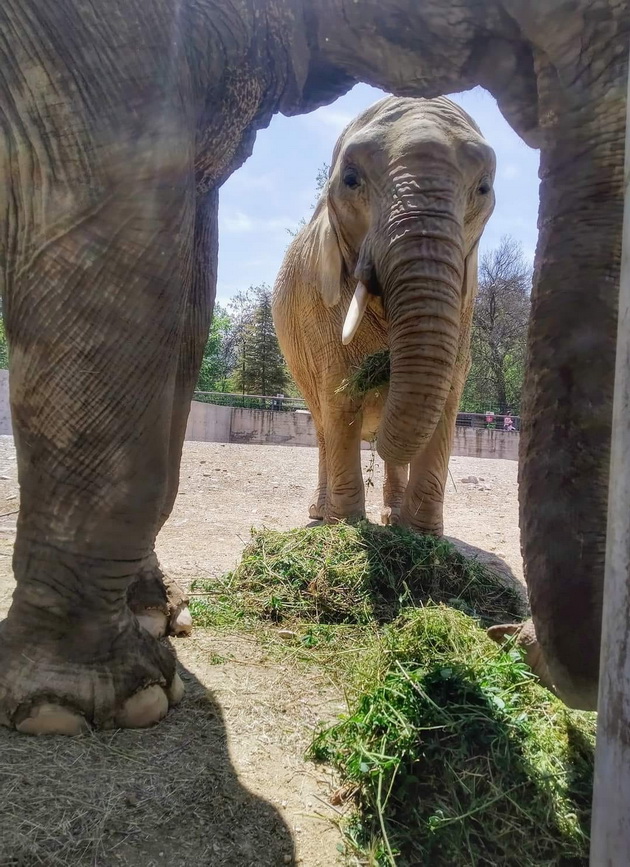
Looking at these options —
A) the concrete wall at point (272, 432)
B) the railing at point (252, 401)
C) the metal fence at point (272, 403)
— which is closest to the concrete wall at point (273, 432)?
the concrete wall at point (272, 432)

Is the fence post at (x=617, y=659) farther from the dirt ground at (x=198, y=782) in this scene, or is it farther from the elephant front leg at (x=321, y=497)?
the elephant front leg at (x=321, y=497)

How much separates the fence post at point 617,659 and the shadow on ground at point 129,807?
0.91m

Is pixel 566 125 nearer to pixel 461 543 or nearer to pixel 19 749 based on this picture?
pixel 19 749

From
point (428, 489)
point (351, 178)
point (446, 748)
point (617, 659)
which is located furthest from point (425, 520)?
point (617, 659)

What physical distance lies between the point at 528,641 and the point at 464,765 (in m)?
0.55

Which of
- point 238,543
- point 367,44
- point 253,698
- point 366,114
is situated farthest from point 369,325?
point 253,698

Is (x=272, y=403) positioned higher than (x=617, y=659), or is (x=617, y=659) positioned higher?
(x=272, y=403)

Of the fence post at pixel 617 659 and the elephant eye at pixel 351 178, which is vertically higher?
the elephant eye at pixel 351 178

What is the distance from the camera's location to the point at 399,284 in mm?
3859

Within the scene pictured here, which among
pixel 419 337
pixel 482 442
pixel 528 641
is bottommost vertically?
pixel 528 641

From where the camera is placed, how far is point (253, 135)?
274cm

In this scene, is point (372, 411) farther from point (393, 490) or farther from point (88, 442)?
point (88, 442)

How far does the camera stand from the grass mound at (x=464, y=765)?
5.21 feet

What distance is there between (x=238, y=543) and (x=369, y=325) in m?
1.95
